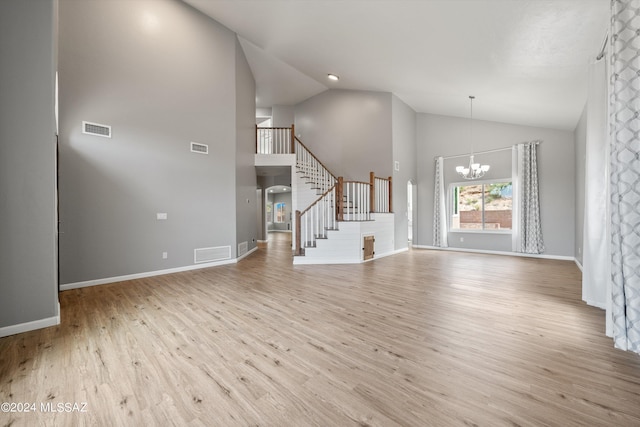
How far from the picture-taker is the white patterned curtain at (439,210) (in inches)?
310

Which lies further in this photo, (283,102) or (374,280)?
(283,102)

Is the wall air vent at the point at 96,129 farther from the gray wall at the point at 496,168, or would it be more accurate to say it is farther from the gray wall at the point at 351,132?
the gray wall at the point at 496,168

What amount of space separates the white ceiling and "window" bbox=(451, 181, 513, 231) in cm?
187

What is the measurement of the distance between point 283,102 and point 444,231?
7.54 meters

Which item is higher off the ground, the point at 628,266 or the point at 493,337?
the point at 628,266

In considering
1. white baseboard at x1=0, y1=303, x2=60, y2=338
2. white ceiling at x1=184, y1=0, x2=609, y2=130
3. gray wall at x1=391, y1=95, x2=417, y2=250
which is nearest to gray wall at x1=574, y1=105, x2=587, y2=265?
white ceiling at x1=184, y1=0, x2=609, y2=130

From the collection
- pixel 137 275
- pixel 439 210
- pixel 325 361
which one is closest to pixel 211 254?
pixel 137 275

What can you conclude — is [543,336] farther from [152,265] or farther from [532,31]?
[152,265]

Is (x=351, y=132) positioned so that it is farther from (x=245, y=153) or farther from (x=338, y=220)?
(x=338, y=220)

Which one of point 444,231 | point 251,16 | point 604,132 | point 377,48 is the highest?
point 251,16

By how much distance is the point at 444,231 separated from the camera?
Result: 791 cm

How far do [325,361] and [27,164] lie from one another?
10.9 ft

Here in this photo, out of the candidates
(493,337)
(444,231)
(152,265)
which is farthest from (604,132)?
(152,265)

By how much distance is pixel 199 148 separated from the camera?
5.25 meters
